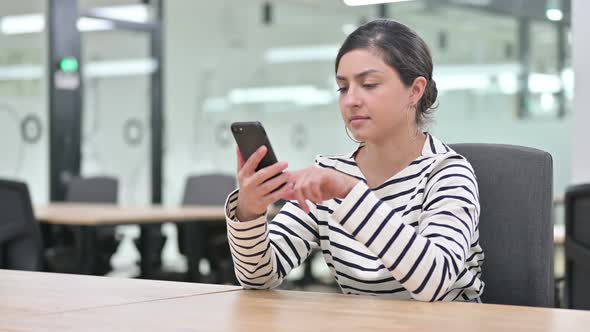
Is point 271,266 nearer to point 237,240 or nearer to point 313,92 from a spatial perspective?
point 237,240

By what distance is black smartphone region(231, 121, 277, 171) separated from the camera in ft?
4.93

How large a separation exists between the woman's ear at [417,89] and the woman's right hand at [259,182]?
0.42m

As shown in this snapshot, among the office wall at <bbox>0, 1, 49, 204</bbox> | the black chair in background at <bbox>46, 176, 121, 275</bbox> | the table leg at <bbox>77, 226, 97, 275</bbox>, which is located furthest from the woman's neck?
the office wall at <bbox>0, 1, 49, 204</bbox>

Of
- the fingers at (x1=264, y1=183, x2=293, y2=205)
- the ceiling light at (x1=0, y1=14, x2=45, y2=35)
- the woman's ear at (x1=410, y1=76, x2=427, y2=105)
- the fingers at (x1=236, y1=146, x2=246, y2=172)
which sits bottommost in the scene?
the fingers at (x1=264, y1=183, x2=293, y2=205)

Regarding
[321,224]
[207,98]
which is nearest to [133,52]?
[207,98]

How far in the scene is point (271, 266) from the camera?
1.74 m

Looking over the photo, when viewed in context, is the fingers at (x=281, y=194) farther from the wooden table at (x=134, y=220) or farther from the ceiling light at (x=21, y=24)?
the ceiling light at (x=21, y=24)

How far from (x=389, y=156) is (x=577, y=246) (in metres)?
0.97

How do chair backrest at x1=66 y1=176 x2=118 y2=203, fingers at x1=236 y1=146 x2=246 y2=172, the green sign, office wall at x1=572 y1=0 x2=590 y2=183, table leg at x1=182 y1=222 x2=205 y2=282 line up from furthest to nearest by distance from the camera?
1. the green sign
2. chair backrest at x1=66 y1=176 x2=118 y2=203
3. table leg at x1=182 y1=222 x2=205 y2=282
4. office wall at x1=572 y1=0 x2=590 y2=183
5. fingers at x1=236 y1=146 x2=246 y2=172

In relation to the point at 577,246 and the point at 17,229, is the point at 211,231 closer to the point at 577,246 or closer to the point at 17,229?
the point at 17,229

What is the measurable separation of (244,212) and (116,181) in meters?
4.39

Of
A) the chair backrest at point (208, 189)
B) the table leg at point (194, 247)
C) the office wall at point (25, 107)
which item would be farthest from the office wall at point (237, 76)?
the table leg at point (194, 247)

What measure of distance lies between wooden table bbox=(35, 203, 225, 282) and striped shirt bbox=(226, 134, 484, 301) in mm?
2607

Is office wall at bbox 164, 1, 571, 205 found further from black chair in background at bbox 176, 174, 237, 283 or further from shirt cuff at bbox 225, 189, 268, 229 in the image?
shirt cuff at bbox 225, 189, 268, 229
